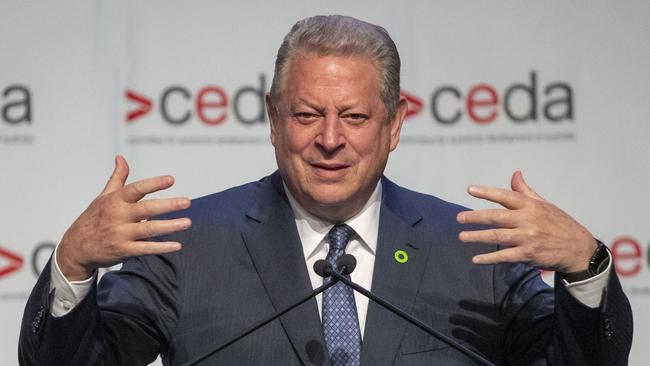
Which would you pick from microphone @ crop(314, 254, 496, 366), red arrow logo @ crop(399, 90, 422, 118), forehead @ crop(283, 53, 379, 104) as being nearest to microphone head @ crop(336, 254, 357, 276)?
microphone @ crop(314, 254, 496, 366)

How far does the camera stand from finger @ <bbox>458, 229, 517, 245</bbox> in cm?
195

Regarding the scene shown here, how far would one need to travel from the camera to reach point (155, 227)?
1.90 meters

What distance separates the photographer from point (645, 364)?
340cm

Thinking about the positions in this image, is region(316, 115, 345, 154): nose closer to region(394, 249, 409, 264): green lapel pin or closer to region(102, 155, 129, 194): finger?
region(394, 249, 409, 264): green lapel pin

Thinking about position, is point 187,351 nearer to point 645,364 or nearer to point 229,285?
point 229,285

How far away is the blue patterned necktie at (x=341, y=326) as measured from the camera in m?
2.13

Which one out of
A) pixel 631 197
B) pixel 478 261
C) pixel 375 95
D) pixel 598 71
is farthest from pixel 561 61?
pixel 478 261

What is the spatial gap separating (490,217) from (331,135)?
0.41 m

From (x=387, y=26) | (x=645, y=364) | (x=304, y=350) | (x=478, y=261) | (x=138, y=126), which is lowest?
(x=645, y=364)

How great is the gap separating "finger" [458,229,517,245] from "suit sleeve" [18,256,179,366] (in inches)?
25.6

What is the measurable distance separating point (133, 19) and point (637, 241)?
176 centimetres

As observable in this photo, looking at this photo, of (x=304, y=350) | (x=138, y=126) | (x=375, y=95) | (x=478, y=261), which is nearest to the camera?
(x=478, y=261)

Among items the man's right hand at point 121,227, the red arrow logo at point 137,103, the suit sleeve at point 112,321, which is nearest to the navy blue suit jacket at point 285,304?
the suit sleeve at point 112,321

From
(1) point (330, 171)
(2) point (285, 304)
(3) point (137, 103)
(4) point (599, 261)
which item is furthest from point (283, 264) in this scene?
(3) point (137, 103)
